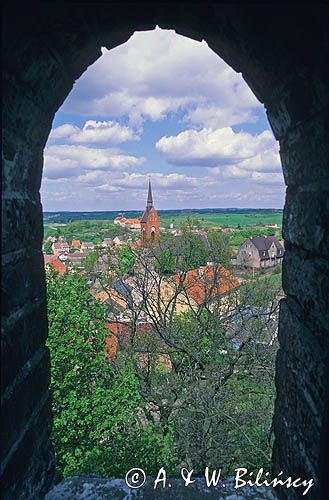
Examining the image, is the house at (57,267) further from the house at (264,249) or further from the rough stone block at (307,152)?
the house at (264,249)

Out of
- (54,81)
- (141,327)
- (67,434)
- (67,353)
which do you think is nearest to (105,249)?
(141,327)

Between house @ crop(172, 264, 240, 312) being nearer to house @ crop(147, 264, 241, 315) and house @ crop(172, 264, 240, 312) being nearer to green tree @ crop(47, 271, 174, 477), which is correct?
house @ crop(147, 264, 241, 315)

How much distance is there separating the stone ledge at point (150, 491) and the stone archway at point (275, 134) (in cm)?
15

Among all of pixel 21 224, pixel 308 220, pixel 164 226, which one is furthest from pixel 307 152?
pixel 164 226

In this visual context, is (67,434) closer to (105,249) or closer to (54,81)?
(105,249)

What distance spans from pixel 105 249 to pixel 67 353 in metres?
5.76

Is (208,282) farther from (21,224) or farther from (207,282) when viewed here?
(21,224)

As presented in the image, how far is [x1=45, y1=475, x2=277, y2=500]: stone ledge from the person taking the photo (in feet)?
5.89

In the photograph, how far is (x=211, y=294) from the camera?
13164mm

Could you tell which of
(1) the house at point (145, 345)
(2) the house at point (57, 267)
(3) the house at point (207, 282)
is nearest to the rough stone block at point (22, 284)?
(2) the house at point (57, 267)

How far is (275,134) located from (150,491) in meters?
1.84

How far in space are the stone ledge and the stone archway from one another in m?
0.15

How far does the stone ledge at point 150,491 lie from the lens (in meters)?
1.80

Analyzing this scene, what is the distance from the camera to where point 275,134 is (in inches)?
71.4
